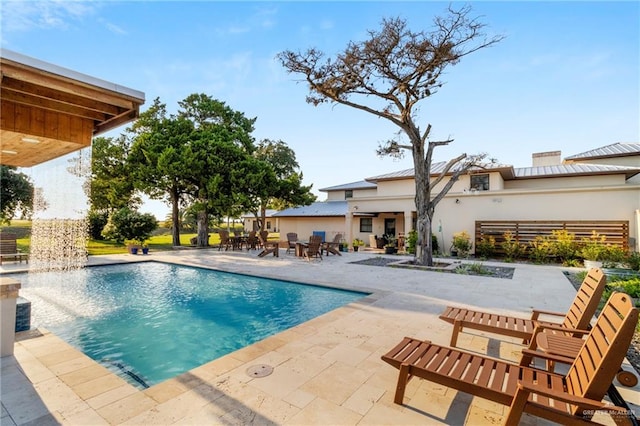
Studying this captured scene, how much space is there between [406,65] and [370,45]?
1.67 meters

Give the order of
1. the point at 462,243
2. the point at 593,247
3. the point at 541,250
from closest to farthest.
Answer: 1. the point at 593,247
2. the point at 541,250
3. the point at 462,243

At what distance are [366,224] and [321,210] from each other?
14.7 feet

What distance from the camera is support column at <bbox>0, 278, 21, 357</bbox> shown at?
12.3 feet

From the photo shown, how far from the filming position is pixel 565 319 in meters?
4.14

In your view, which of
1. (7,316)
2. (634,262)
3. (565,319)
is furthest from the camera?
(634,262)

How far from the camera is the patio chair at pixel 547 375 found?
208 centimetres

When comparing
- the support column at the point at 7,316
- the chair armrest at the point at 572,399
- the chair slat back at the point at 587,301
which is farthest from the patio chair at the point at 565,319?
the support column at the point at 7,316

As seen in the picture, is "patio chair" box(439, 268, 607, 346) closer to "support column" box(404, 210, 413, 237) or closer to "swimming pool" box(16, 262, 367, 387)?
"swimming pool" box(16, 262, 367, 387)

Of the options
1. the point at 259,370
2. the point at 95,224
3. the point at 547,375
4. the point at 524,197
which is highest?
the point at 524,197

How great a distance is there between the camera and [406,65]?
41.1 feet

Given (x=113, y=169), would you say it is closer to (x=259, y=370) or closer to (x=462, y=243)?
(x=462, y=243)

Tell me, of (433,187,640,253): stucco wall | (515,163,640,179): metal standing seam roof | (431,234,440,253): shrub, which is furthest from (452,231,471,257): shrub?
(515,163,640,179): metal standing seam roof

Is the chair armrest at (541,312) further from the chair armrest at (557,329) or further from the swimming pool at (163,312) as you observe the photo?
the swimming pool at (163,312)

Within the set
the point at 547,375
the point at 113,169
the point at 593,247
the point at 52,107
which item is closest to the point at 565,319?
the point at 547,375
